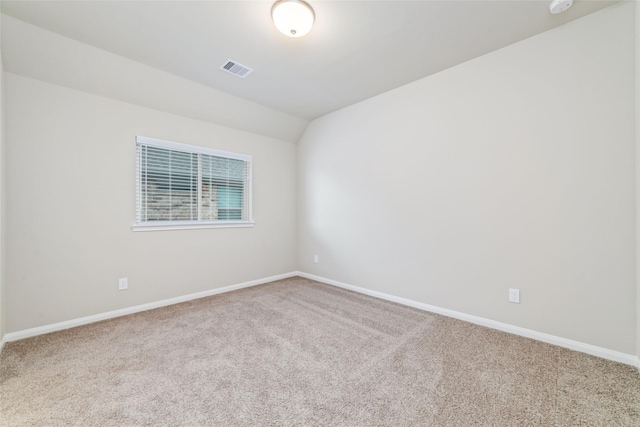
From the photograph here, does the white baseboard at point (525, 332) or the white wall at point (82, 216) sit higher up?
the white wall at point (82, 216)

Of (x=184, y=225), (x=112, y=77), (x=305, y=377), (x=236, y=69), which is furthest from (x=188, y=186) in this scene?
(x=305, y=377)

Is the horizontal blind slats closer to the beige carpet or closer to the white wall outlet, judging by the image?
the beige carpet

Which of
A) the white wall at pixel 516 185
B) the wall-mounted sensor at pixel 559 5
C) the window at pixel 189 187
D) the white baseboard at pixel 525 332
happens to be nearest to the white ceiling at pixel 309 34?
the wall-mounted sensor at pixel 559 5

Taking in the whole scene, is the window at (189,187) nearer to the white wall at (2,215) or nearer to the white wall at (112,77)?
the white wall at (112,77)

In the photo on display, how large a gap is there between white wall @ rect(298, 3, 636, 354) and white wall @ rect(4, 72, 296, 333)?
7.80ft

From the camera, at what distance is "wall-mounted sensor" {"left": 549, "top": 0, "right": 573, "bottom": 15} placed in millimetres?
1876

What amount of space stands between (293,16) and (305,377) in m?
2.59

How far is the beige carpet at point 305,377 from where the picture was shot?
145 cm

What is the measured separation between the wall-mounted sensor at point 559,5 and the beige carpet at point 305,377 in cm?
263

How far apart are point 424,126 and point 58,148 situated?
12.4 ft

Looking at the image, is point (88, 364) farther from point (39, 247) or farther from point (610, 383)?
point (610, 383)

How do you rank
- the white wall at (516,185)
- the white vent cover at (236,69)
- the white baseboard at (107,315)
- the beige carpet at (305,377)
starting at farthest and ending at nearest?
the white vent cover at (236,69), the white baseboard at (107,315), the white wall at (516,185), the beige carpet at (305,377)

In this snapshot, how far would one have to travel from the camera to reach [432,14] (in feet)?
6.65

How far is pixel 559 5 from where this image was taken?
190 cm
